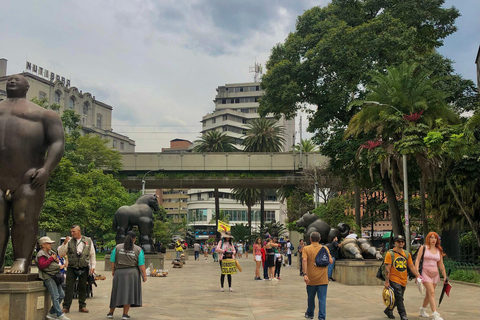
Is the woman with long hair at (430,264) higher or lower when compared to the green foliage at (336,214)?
lower

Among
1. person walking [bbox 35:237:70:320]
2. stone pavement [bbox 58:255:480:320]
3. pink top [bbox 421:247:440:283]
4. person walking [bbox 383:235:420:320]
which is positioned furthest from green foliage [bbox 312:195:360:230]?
person walking [bbox 35:237:70:320]

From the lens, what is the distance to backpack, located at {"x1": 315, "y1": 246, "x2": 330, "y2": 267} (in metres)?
8.66

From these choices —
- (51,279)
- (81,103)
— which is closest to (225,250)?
(51,279)

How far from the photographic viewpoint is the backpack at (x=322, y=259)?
8.66 meters

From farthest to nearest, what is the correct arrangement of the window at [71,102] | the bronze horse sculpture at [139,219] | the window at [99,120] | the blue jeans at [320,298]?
the window at [99,120] < the window at [71,102] < the bronze horse sculpture at [139,219] < the blue jeans at [320,298]

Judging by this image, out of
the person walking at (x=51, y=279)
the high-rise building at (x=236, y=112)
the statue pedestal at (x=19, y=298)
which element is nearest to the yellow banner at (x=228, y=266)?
the person walking at (x=51, y=279)

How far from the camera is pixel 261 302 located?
1167 cm

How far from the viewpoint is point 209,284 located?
53.9ft

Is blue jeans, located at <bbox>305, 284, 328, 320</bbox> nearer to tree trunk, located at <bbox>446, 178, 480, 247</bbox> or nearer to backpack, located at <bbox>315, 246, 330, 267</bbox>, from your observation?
backpack, located at <bbox>315, 246, 330, 267</bbox>

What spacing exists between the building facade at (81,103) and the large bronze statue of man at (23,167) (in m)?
57.2

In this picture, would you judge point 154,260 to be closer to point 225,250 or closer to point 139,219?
point 139,219

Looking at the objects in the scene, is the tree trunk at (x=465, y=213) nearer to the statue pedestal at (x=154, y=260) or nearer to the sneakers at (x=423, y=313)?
the sneakers at (x=423, y=313)

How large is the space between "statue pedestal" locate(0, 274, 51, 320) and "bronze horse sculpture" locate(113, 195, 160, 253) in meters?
13.2

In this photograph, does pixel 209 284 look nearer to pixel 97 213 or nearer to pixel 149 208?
pixel 149 208
